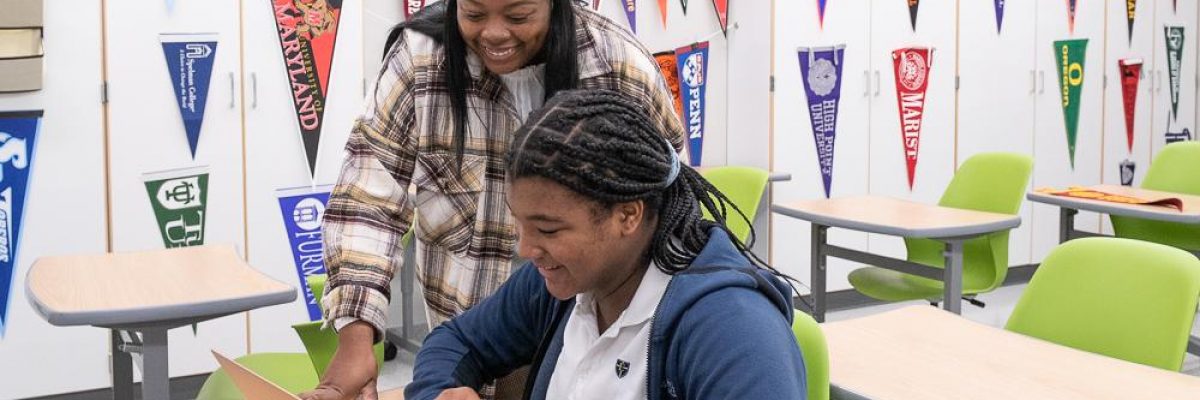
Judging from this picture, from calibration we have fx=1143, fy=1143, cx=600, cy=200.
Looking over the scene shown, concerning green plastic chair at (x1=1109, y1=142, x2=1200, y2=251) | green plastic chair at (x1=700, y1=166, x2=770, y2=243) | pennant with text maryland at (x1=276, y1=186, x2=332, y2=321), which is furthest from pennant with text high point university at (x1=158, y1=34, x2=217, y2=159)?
green plastic chair at (x1=1109, y1=142, x2=1200, y2=251)

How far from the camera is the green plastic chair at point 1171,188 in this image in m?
4.38

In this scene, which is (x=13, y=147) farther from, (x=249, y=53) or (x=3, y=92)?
(x=249, y=53)

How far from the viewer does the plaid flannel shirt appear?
162cm

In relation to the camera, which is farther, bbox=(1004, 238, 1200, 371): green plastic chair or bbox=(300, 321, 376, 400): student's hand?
bbox=(1004, 238, 1200, 371): green plastic chair

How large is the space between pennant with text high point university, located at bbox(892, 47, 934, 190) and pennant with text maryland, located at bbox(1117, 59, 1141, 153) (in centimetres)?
158

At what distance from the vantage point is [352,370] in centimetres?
148

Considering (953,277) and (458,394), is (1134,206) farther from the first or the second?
(458,394)

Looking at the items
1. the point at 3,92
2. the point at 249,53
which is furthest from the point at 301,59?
the point at 3,92

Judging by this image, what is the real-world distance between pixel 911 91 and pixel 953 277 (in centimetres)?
219

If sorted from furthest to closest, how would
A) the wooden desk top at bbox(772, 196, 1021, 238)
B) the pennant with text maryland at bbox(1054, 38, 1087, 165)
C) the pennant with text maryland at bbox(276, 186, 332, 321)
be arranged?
the pennant with text maryland at bbox(1054, 38, 1087, 165) → the pennant with text maryland at bbox(276, 186, 332, 321) → the wooden desk top at bbox(772, 196, 1021, 238)

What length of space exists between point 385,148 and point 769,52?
3675 mm

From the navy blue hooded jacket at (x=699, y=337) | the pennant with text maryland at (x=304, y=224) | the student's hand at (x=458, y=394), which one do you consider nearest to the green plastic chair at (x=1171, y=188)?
the pennant with text maryland at (x=304, y=224)

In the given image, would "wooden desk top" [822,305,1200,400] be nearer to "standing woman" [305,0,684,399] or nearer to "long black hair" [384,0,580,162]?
"standing woman" [305,0,684,399]

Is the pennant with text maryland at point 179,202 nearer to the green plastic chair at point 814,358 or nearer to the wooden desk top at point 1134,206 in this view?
the green plastic chair at point 814,358
